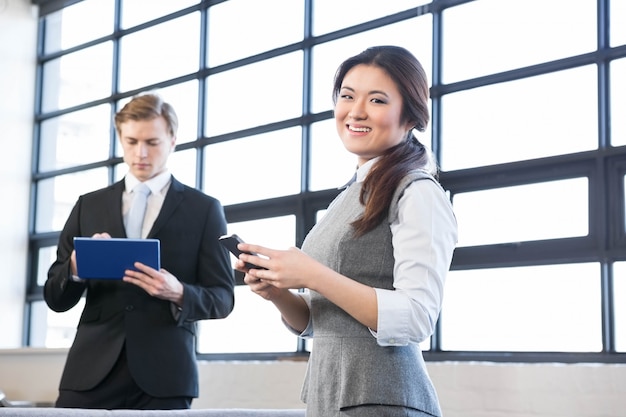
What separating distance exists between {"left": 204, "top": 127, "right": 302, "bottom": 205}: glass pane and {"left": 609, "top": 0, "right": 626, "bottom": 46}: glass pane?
1737mm

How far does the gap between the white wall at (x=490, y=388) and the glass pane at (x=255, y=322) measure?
1.03 ft

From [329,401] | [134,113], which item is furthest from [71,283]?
[329,401]

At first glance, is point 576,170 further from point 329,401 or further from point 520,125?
point 329,401

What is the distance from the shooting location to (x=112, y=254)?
8.95ft

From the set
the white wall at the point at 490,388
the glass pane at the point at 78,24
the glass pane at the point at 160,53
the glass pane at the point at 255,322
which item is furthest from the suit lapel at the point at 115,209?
the glass pane at the point at 78,24

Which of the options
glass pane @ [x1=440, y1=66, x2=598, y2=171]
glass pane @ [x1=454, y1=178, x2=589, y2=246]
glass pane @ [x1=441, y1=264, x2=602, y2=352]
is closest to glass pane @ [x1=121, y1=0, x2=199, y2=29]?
glass pane @ [x1=440, y1=66, x2=598, y2=171]

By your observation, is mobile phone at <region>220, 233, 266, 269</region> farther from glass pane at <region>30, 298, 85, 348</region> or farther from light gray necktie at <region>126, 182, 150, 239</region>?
glass pane at <region>30, 298, 85, 348</region>

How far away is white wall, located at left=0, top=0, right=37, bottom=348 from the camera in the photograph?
6141 millimetres

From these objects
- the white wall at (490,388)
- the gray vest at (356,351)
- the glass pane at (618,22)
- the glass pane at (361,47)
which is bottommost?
the white wall at (490,388)

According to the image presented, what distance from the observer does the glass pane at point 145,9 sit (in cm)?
561

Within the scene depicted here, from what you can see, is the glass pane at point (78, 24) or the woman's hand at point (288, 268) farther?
the glass pane at point (78, 24)

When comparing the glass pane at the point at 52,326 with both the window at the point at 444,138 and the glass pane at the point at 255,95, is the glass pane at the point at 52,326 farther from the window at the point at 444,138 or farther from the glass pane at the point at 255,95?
the glass pane at the point at 255,95

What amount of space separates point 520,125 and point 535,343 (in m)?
0.82

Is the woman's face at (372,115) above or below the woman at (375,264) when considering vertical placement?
above
